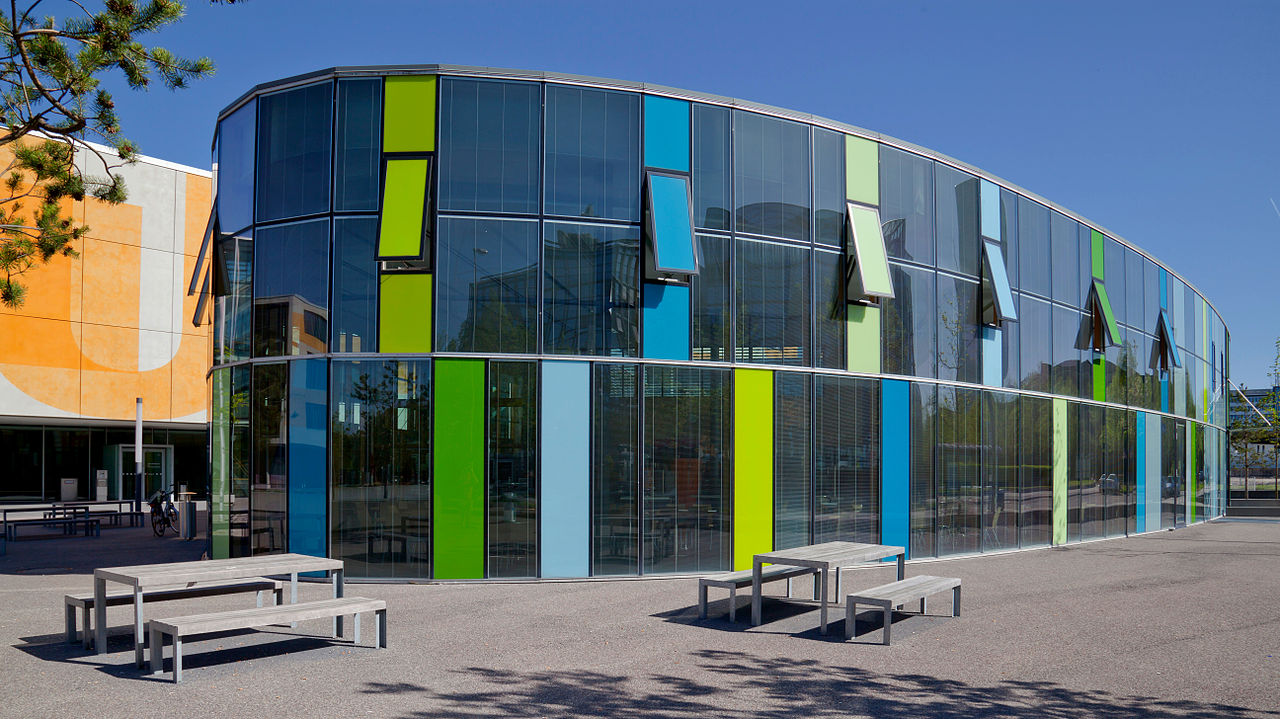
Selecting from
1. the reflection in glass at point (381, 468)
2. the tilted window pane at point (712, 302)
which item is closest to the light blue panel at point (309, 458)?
the reflection in glass at point (381, 468)

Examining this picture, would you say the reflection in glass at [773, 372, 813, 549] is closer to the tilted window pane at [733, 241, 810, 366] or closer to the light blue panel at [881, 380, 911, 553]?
the tilted window pane at [733, 241, 810, 366]

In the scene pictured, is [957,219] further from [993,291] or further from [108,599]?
[108,599]

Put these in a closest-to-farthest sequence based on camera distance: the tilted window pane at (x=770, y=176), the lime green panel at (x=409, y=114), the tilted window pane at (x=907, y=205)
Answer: the lime green panel at (x=409, y=114), the tilted window pane at (x=770, y=176), the tilted window pane at (x=907, y=205)

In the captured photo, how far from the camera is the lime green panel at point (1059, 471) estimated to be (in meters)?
21.6

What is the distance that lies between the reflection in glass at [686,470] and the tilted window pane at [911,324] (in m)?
3.79

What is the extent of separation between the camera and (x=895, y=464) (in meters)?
17.5

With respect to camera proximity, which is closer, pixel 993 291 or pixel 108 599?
pixel 108 599

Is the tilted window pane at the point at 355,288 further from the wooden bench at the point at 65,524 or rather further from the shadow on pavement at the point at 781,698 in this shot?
the wooden bench at the point at 65,524

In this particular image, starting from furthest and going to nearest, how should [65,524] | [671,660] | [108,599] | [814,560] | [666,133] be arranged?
[65,524] → [666,133] → [814,560] → [108,599] → [671,660]

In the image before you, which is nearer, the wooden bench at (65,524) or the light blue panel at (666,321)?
the light blue panel at (666,321)

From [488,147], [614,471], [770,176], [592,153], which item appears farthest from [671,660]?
[770,176]

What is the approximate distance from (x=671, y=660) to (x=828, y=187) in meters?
10.0

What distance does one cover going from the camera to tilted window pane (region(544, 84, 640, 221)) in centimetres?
1484

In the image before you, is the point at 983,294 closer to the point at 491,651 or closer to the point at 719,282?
the point at 719,282
